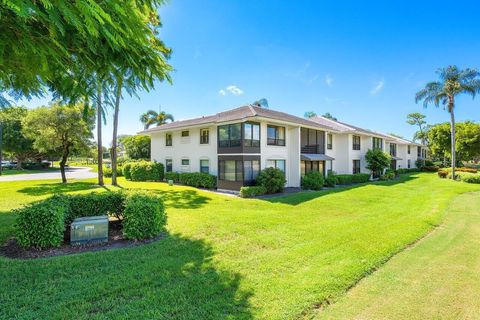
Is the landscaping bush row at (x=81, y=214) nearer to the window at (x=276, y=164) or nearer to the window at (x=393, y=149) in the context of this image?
the window at (x=276, y=164)

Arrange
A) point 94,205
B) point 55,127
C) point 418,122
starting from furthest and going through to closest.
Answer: point 418,122 < point 55,127 < point 94,205

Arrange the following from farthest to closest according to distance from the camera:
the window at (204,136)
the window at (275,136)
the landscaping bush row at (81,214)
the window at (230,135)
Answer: the window at (204,136) < the window at (275,136) < the window at (230,135) < the landscaping bush row at (81,214)

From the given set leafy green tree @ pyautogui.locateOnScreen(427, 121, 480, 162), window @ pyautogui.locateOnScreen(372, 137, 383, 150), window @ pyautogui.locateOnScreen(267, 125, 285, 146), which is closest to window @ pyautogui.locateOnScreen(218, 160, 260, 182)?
window @ pyautogui.locateOnScreen(267, 125, 285, 146)

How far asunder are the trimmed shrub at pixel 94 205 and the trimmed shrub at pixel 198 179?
39.1ft

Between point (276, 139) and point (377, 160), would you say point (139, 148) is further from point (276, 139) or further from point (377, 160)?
point (377, 160)

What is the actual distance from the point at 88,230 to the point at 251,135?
13.2m

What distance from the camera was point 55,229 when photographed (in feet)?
19.9

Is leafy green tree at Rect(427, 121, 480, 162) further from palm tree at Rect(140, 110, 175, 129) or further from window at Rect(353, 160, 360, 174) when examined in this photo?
palm tree at Rect(140, 110, 175, 129)

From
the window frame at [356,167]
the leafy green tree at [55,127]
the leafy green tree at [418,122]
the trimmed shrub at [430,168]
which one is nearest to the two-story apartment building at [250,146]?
the window frame at [356,167]

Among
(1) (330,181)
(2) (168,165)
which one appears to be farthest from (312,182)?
(2) (168,165)

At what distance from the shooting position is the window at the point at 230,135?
58.9 ft

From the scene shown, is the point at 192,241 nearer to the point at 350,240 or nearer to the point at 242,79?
the point at 350,240

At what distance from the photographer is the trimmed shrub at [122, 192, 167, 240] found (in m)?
6.75

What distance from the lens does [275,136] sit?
65.8 feet
